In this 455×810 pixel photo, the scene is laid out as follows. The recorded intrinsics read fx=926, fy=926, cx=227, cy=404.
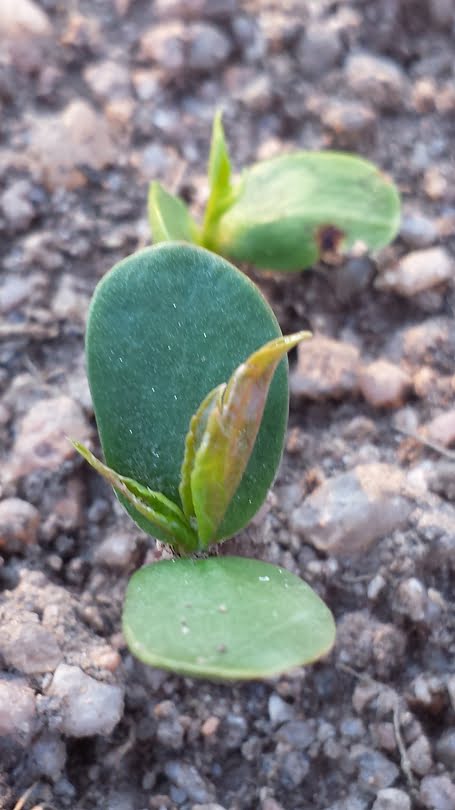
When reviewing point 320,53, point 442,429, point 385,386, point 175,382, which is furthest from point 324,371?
point 320,53

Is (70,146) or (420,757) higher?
(70,146)

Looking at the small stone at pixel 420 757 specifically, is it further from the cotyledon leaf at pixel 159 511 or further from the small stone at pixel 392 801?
the cotyledon leaf at pixel 159 511

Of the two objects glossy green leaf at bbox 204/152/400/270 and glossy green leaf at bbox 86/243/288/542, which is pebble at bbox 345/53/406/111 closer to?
glossy green leaf at bbox 204/152/400/270

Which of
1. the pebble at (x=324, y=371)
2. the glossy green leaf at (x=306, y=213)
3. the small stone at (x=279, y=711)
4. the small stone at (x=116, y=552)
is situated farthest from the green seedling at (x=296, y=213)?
the small stone at (x=279, y=711)

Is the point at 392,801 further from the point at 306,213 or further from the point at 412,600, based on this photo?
the point at 306,213

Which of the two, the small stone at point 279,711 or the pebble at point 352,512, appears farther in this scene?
the pebble at point 352,512

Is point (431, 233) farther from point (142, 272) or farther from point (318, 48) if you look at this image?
point (142, 272)

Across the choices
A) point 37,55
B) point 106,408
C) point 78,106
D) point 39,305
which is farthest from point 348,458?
point 37,55
